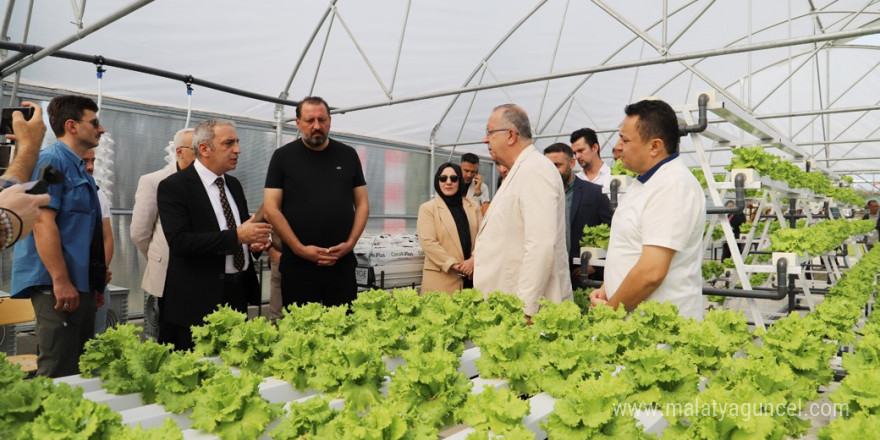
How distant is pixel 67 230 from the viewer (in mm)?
2723

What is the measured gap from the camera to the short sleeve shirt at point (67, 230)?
267 cm

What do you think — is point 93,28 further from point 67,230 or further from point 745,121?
point 745,121

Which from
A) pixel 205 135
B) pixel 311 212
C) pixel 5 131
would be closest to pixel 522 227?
pixel 311 212

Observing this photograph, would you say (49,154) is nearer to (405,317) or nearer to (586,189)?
(405,317)

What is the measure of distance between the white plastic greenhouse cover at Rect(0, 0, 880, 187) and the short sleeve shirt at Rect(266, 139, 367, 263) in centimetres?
168

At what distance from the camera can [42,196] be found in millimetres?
1547

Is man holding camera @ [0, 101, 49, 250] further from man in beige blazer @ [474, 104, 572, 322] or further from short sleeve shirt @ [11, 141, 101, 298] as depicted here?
man in beige blazer @ [474, 104, 572, 322]

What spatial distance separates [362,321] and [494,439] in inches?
39.6

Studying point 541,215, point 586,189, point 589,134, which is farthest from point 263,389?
point 589,134

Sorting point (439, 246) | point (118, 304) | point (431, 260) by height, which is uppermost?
point (439, 246)

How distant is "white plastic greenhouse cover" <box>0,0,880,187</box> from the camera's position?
577cm

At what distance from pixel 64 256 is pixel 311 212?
1.19m

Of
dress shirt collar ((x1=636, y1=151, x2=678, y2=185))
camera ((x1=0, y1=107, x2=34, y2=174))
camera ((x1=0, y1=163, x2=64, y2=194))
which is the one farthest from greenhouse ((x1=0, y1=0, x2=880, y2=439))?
camera ((x1=0, y1=163, x2=64, y2=194))

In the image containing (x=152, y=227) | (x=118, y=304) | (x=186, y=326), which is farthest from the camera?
(x=118, y=304)
